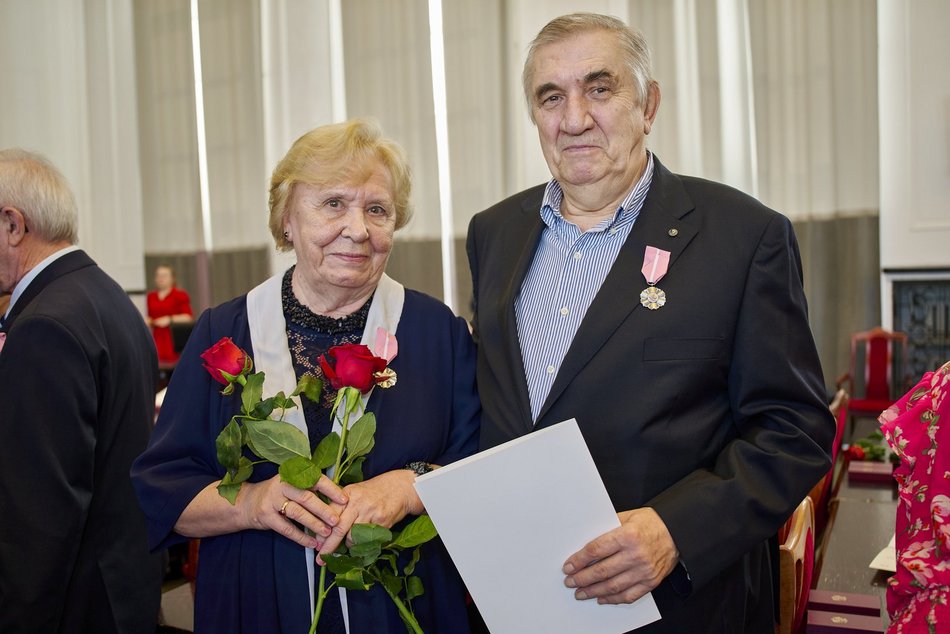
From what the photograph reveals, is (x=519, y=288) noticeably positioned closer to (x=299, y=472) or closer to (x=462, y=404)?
(x=462, y=404)

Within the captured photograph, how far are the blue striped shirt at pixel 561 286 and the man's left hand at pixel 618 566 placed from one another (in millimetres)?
356

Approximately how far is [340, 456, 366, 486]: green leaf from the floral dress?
899mm

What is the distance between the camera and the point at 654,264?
175cm

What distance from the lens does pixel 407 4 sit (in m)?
9.00

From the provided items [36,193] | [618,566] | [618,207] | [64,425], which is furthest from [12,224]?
[618,566]

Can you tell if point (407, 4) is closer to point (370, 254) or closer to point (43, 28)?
point (43, 28)

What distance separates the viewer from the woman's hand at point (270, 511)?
5.05 ft

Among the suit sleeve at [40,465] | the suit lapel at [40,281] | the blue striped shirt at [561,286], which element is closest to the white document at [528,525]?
the blue striped shirt at [561,286]

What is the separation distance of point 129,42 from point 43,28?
108 cm

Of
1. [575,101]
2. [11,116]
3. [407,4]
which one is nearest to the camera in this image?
[575,101]

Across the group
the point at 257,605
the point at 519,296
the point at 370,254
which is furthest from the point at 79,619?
the point at 519,296

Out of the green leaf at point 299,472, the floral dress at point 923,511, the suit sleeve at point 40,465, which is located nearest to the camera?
the floral dress at point 923,511

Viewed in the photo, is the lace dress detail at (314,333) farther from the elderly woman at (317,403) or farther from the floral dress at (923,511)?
the floral dress at (923,511)

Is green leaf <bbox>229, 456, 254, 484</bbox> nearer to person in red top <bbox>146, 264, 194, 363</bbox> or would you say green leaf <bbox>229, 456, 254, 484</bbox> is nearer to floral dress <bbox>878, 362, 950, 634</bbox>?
floral dress <bbox>878, 362, 950, 634</bbox>
